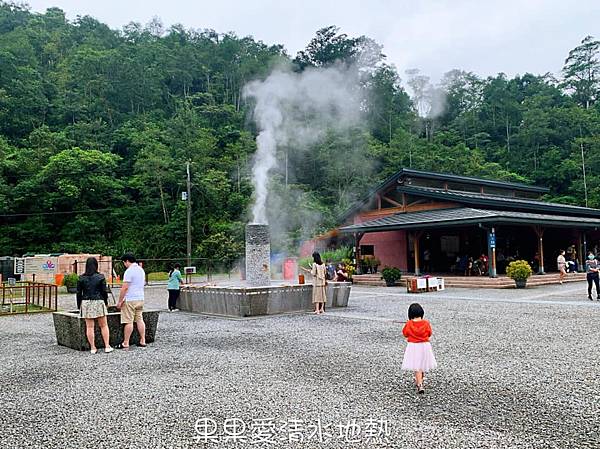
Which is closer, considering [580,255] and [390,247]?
[580,255]

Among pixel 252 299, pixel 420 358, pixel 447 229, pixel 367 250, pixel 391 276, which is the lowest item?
pixel 420 358

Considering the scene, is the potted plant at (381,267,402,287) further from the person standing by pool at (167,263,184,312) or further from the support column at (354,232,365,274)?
the person standing by pool at (167,263,184,312)

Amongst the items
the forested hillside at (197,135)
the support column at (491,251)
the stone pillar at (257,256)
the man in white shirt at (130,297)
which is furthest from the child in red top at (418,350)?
the forested hillside at (197,135)

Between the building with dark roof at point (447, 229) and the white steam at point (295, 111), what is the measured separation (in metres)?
5.80

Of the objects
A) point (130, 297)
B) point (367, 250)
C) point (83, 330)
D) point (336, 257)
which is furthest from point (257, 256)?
point (367, 250)

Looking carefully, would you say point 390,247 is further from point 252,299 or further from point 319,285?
point 252,299

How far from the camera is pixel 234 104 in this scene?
180ft

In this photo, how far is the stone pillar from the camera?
1302 cm

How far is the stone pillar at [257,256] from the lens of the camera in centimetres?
1302

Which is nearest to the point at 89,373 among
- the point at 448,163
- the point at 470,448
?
the point at 470,448

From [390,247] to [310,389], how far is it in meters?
21.2

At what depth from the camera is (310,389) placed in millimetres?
5121

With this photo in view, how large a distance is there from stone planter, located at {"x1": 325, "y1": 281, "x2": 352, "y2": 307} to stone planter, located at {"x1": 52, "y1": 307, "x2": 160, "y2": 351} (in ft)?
18.2

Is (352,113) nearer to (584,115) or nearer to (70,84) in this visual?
(584,115)
